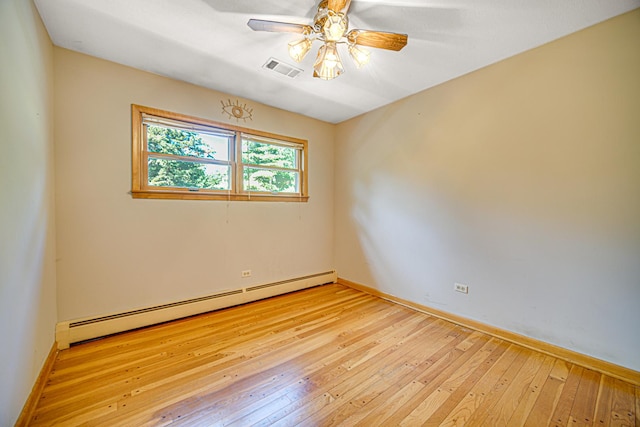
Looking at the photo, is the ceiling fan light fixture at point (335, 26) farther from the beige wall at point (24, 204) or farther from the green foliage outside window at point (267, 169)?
the green foliage outside window at point (267, 169)

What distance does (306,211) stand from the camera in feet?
12.5

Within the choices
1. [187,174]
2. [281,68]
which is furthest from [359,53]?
[187,174]

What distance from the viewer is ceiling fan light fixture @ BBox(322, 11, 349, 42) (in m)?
1.66

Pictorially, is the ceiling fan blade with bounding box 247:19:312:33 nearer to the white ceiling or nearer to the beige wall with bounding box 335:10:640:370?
the white ceiling

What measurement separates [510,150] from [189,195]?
3.25m

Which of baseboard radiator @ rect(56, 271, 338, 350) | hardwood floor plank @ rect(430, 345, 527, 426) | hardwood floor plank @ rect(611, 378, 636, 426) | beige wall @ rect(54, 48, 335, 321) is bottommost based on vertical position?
hardwood floor plank @ rect(430, 345, 527, 426)

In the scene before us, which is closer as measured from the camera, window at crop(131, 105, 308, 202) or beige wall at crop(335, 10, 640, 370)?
beige wall at crop(335, 10, 640, 370)

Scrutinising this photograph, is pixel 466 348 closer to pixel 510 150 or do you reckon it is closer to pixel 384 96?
pixel 510 150

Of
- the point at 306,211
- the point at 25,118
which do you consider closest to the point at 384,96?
the point at 306,211

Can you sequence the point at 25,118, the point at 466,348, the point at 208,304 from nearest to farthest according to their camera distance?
the point at 25,118, the point at 466,348, the point at 208,304

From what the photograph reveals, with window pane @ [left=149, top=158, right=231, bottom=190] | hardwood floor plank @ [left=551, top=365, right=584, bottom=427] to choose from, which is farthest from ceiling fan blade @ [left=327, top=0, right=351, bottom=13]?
hardwood floor plank @ [left=551, top=365, right=584, bottom=427]

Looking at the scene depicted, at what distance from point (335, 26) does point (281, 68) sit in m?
0.95

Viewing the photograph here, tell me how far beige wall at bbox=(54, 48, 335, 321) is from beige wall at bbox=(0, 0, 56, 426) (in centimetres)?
16

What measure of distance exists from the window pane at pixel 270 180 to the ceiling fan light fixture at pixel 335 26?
6.29ft
